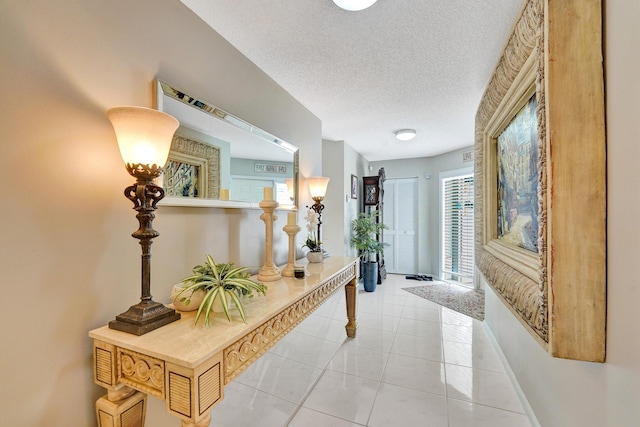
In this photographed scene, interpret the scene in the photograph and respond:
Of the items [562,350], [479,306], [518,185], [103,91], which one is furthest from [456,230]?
[103,91]

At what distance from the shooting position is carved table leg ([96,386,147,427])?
3.15 feet

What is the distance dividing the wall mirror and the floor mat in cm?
309

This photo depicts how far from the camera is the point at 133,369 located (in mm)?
915

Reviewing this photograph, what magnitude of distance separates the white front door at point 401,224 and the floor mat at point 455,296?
84 centimetres

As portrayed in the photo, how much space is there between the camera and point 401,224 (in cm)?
558

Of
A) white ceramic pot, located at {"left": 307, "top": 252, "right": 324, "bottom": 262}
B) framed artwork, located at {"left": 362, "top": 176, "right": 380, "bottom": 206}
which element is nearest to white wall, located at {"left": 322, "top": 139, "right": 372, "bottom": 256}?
framed artwork, located at {"left": 362, "top": 176, "right": 380, "bottom": 206}

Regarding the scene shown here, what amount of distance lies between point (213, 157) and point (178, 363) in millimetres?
1173

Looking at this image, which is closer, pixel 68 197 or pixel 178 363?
pixel 178 363

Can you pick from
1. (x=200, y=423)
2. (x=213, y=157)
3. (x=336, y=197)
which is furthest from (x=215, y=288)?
(x=336, y=197)

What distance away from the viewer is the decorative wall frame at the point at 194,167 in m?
1.33

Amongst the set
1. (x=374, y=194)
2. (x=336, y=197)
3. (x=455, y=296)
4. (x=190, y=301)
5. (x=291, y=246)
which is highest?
(x=374, y=194)

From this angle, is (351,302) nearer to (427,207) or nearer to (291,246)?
(291,246)

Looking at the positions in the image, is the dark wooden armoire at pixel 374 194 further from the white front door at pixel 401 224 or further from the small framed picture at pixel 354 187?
the white front door at pixel 401 224

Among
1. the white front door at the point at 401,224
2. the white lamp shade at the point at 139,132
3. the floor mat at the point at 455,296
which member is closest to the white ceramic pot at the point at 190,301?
the white lamp shade at the point at 139,132
